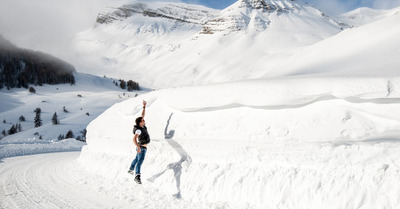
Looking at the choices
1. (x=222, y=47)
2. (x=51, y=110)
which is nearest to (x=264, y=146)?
(x=51, y=110)

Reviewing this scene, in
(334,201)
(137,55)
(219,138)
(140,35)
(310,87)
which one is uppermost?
(140,35)

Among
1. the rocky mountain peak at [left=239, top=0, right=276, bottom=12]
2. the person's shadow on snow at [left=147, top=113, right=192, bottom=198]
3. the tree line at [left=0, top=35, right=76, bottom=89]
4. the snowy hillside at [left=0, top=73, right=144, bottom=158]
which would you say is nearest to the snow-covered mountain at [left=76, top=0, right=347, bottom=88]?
the rocky mountain peak at [left=239, top=0, right=276, bottom=12]

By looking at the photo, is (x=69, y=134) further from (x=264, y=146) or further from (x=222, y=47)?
(x=222, y=47)

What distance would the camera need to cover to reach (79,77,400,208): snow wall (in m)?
4.07

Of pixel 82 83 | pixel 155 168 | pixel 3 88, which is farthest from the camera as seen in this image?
pixel 82 83

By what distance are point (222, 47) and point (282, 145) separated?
4411 inches

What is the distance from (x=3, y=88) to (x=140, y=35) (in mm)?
112913

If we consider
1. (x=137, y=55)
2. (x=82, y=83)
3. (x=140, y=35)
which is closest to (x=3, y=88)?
(x=82, y=83)

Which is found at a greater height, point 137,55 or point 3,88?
point 137,55

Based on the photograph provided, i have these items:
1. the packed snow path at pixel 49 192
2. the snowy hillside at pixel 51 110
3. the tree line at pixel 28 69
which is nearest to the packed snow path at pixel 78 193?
the packed snow path at pixel 49 192

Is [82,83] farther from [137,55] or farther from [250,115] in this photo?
[250,115]

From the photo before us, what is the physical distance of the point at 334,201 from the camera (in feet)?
13.2

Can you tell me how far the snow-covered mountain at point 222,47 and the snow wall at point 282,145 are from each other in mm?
64324

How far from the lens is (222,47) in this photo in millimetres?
113750
